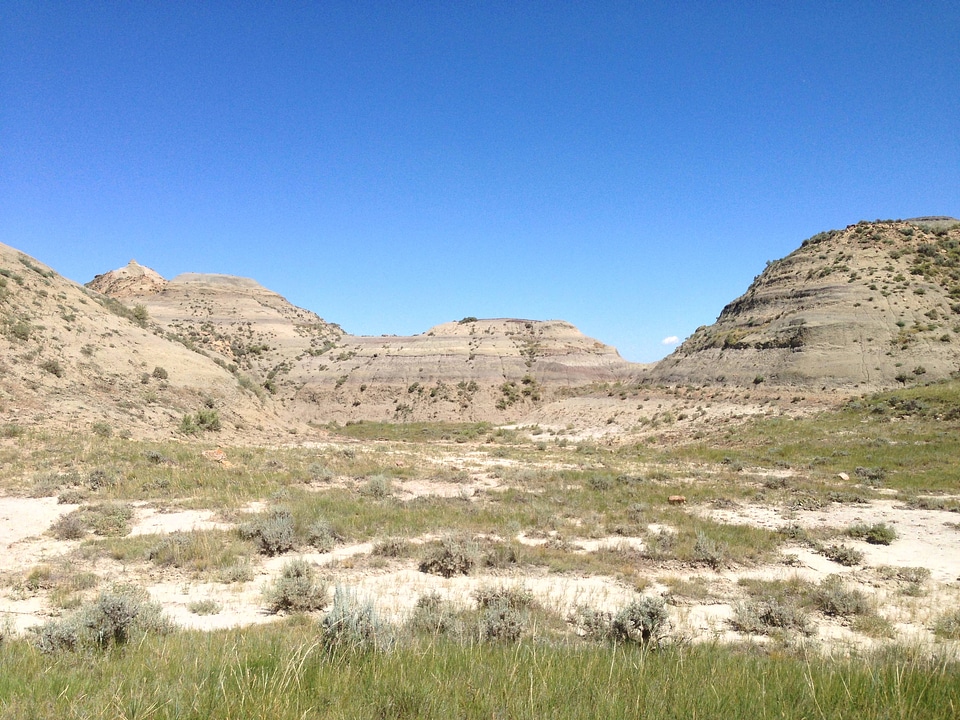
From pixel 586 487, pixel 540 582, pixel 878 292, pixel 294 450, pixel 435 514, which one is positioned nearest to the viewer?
pixel 540 582

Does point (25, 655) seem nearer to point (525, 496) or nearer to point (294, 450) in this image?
point (525, 496)

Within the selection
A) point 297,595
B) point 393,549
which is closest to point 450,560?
point 393,549

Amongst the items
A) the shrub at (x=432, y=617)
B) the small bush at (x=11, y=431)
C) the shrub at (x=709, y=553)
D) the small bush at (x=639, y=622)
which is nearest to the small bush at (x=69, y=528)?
the shrub at (x=432, y=617)

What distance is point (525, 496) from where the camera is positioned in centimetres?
1575

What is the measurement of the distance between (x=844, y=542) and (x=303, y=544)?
36.8ft

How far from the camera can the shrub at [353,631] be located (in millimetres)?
4667

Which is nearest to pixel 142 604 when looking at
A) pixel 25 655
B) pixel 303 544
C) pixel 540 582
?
pixel 25 655

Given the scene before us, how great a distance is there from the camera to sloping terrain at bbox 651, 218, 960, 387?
3491 centimetres

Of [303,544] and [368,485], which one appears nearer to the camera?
[303,544]

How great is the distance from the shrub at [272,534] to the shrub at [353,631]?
5.31 m

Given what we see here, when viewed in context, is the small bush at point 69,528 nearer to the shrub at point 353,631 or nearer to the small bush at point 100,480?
the small bush at point 100,480

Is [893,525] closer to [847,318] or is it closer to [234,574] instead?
[234,574]

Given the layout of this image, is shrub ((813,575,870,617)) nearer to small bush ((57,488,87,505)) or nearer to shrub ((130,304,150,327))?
small bush ((57,488,87,505))

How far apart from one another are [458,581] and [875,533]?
30.8 ft
